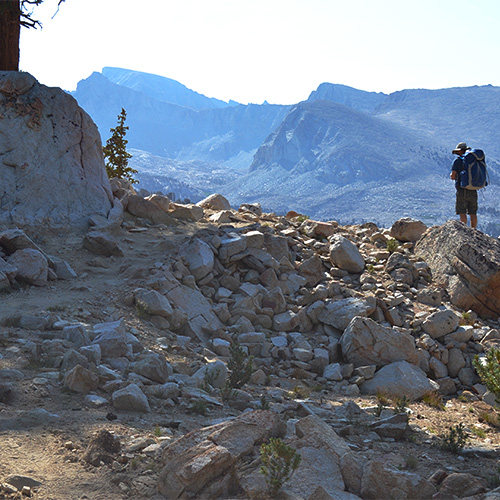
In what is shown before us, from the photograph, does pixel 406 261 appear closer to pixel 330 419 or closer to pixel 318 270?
pixel 318 270

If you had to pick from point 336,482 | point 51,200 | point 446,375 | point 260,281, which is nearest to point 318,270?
point 260,281

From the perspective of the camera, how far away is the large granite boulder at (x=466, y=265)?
40.3 feet

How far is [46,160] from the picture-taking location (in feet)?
39.9

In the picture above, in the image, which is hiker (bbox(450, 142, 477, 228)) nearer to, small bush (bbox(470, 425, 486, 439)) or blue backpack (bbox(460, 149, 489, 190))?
blue backpack (bbox(460, 149, 489, 190))

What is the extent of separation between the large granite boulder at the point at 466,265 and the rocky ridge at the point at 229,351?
0.13 m

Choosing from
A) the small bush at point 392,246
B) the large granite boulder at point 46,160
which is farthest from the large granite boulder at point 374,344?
the large granite boulder at point 46,160

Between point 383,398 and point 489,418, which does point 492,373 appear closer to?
point 489,418

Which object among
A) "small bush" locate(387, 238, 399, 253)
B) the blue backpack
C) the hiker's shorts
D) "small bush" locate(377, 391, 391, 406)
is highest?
the blue backpack

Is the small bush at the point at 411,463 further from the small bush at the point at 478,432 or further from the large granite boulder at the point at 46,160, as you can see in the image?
the large granite boulder at the point at 46,160

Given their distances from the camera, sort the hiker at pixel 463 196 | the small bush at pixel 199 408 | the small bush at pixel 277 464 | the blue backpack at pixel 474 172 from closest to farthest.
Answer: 1. the small bush at pixel 277 464
2. the small bush at pixel 199 408
3. the blue backpack at pixel 474 172
4. the hiker at pixel 463 196

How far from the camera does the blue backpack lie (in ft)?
46.1

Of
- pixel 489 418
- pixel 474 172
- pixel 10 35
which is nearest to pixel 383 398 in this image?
pixel 489 418

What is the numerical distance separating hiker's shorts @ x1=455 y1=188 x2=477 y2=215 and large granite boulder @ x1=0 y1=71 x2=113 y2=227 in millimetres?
9148

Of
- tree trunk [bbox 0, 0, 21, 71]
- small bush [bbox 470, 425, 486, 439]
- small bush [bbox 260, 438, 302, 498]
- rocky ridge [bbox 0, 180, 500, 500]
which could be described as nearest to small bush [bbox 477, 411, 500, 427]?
rocky ridge [bbox 0, 180, 500, 500]
